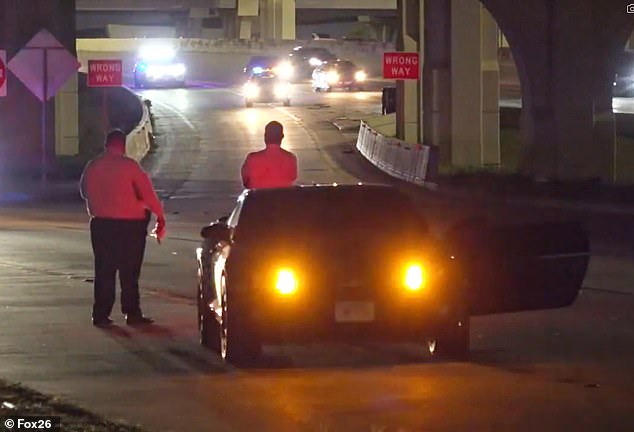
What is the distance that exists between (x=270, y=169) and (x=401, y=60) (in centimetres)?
3372

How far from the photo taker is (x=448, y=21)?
4712 centimetres

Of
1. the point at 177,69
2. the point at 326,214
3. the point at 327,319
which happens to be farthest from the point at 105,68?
the point at 177,69

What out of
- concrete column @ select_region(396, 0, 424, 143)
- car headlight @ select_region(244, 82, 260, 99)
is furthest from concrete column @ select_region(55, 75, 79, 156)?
car headlight @ select_region(244, 82, 260, 99)

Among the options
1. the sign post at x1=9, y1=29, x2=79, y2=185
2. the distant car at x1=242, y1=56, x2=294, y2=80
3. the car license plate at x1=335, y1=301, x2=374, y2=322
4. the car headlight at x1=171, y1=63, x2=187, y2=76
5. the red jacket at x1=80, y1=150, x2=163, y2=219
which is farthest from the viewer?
the car headlight at x1=171, y1=63, x2=187, y2=76

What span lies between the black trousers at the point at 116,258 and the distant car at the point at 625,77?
6999 cm

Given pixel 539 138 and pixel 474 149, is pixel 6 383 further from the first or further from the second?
pixel 474 149

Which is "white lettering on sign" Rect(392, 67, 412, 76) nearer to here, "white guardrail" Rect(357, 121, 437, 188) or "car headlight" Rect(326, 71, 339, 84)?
"white guardrail" Rect(357, 121, 437, 188)

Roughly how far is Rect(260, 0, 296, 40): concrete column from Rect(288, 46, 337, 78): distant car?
3361 centimetres

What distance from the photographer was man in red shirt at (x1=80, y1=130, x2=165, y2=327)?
50.0 feet

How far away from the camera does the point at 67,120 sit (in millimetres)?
53344

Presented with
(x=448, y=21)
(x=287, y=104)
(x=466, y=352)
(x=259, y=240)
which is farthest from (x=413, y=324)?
(x=287, y=104)

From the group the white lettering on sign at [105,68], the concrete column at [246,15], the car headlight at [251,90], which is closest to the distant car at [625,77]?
the car headlight at [251,90]

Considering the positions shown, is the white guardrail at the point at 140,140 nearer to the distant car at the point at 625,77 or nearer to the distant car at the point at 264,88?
the distant car at the point at 264,88

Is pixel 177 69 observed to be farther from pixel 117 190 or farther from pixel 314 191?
pixel 314 191
